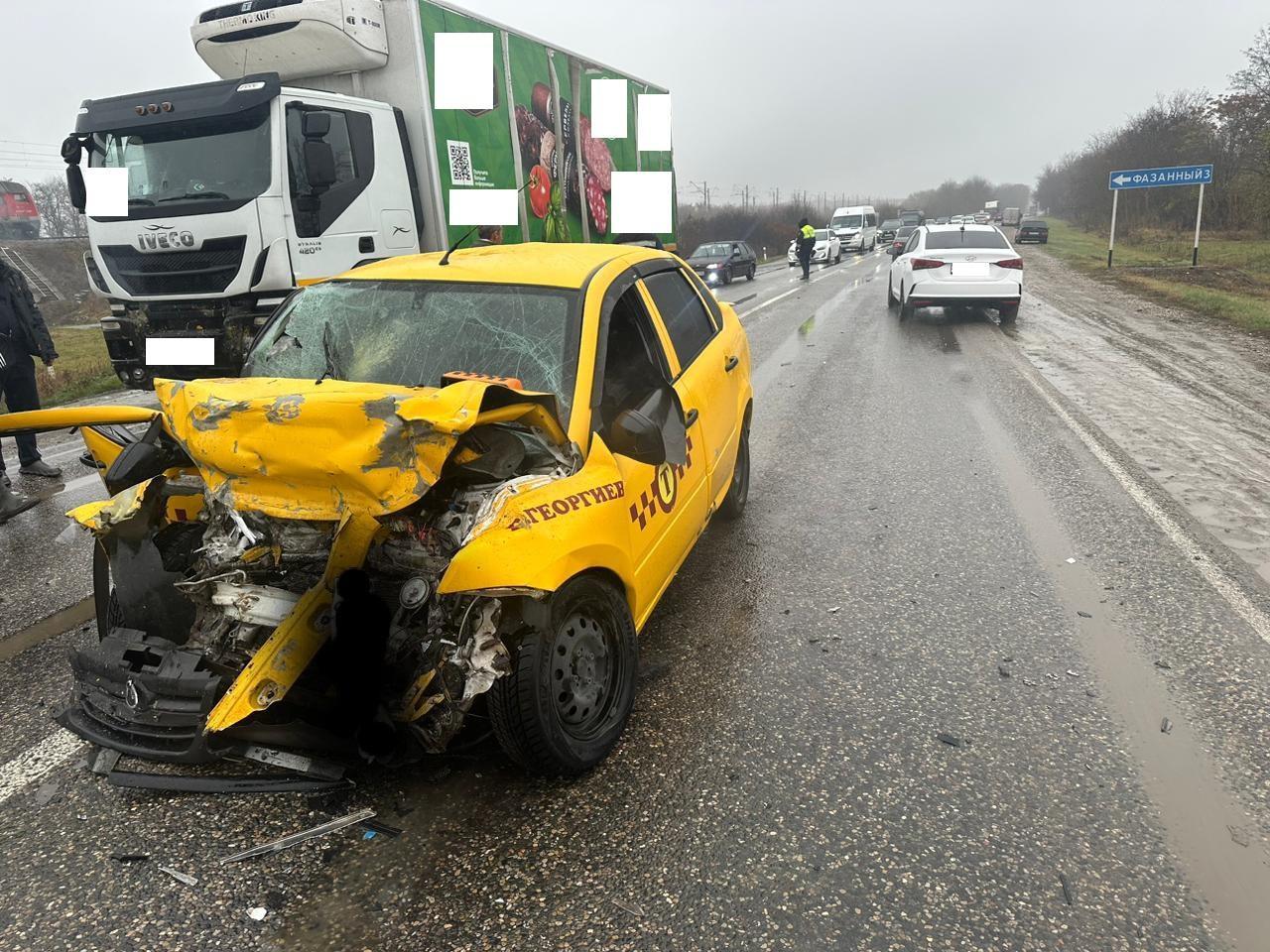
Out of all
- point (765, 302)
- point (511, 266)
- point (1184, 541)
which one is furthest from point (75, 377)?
point (765, 302)

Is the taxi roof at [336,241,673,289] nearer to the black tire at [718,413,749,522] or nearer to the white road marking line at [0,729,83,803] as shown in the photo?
the black tire at [718,413,749,522]

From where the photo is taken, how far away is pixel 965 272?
13.5m

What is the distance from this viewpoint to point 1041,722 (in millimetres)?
3143

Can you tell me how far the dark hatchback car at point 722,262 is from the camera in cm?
2719

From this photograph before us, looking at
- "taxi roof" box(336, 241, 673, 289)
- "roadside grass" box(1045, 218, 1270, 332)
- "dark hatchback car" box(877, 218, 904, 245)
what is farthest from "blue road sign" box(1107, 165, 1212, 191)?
"taxi roof" box(336, 241, 673, 289)

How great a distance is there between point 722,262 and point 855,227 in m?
19.5

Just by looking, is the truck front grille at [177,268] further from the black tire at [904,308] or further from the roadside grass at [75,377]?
the black tire at [904,308]

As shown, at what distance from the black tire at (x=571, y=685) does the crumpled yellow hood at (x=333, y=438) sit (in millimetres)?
594

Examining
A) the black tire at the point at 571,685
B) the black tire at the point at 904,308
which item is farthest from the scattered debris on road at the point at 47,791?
the black tire at the point at 904,308

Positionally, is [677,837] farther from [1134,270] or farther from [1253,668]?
[1134,270]

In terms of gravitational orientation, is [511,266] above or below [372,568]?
above

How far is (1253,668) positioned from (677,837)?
2.58m

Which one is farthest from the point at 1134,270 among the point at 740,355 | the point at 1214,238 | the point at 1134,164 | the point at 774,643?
the point at 1134,164

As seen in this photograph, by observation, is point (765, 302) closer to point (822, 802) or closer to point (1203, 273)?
point (1203, 273)
